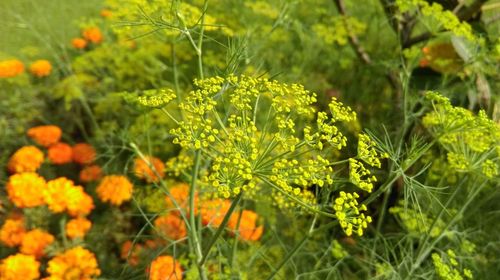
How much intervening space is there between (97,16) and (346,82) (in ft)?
9.41

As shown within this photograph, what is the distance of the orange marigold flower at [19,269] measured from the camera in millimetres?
2094

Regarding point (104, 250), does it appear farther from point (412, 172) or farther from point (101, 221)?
point (412, 172)

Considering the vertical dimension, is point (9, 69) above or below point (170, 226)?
above

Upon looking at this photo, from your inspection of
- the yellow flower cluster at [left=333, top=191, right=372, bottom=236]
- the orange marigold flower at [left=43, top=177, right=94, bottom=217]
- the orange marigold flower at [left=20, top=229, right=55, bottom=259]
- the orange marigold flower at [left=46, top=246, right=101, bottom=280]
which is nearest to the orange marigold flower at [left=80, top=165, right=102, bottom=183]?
the orange marigold flower at [left=43, top=177, right=94, bottom=217]

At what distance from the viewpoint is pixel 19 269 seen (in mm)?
2113

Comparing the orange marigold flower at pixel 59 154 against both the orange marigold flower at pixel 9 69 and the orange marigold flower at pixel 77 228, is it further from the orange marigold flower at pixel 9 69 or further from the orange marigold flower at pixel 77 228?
the orange marigold flower at pixel 9 69

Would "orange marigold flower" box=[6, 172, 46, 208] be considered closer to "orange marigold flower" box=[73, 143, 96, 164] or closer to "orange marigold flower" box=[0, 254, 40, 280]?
"orange marigold flower" box=[0, 254, 40, 280]

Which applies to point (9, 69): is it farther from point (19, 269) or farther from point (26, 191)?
point (19, 269)

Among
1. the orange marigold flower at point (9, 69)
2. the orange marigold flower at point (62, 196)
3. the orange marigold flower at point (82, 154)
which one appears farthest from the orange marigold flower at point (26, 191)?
the orange marigold flower at point (9, 69)

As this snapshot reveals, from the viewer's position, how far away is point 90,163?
3.09 metres

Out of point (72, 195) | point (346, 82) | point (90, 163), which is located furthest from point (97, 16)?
→ point (72, 195)

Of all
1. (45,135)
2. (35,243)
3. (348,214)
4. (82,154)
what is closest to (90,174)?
(82,154)

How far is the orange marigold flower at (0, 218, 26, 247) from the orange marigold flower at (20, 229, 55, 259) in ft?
0.14

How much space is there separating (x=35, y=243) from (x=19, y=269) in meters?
0.19
